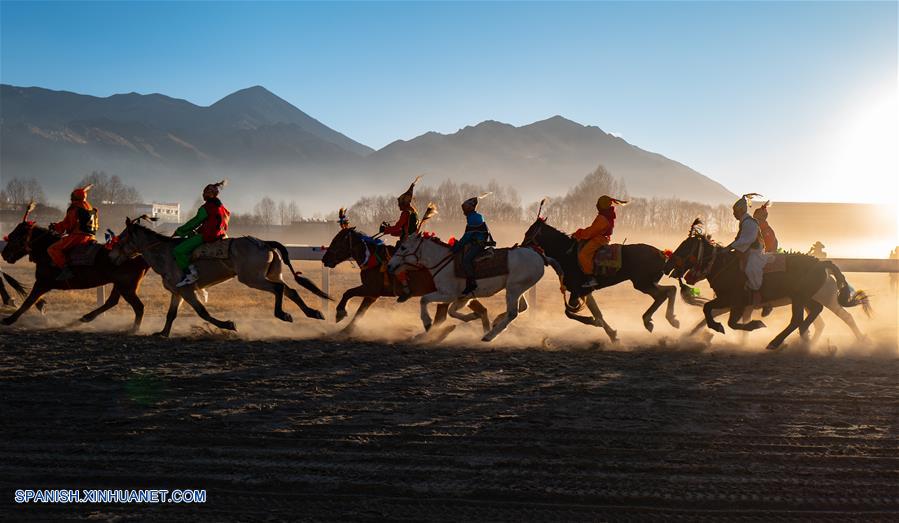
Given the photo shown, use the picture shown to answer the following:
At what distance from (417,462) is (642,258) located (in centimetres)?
744

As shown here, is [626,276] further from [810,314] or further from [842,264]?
[842,264]

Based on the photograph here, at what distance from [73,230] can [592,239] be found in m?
8.70

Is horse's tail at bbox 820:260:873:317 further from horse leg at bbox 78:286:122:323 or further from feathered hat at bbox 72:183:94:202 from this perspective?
feathered hat at bbox 72:183:94:202

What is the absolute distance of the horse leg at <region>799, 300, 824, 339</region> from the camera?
11055mm

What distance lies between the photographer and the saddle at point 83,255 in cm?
1220

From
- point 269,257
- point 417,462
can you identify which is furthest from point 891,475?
point 269,257

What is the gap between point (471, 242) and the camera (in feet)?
37.2

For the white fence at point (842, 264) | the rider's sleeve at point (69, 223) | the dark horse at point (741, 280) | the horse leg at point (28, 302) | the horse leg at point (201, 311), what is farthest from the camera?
the white fence at point (842, 264)

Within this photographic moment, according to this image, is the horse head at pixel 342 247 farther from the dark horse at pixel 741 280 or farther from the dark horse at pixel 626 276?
the dark horse at pixel 741 280

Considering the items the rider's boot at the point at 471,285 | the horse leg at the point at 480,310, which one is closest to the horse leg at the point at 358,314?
the horse leg at the point at 480,310

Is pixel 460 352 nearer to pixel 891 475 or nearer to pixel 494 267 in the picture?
pixel 494 267

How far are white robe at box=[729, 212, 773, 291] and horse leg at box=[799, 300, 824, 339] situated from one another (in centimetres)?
87

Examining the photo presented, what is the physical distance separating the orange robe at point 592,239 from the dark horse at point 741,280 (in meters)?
1.10

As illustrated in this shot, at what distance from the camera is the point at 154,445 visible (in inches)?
219
